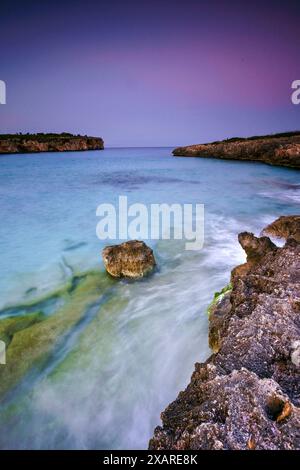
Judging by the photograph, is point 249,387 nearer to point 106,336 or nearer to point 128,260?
point 106,336

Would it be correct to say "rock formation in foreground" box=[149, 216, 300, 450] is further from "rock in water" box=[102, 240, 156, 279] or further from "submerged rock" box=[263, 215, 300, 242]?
"submerged rock" box=[263, 215, 300, 242]

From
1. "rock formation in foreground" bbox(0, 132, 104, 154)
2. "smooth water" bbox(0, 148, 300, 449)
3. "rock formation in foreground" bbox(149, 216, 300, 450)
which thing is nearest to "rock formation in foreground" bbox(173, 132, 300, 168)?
"smooth water" bbox(0, 148, 300, 449)

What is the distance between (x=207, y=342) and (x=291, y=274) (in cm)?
187

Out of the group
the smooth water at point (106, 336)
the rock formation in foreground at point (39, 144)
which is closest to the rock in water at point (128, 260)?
the smooth water at point (106, 336)

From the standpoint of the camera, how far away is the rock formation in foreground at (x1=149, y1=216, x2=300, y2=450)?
181 cm

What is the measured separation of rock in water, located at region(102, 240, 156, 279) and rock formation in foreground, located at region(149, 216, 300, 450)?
3341 millimetres

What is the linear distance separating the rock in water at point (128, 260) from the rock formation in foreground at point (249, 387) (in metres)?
3.34

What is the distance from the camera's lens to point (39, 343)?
4.78m

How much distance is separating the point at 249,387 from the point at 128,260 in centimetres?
462

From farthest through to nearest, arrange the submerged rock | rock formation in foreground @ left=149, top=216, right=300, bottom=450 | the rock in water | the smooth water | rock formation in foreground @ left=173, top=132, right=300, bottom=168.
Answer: rock formation in foreground @ left=173, top=132, right=300, bottom=168, the submerged rock, the rock in water, the smooth water, rock formation in foreground @ left=149, top=216, right=300, bottom=450

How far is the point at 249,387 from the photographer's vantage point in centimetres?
207

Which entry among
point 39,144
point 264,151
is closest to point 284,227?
point 264,151

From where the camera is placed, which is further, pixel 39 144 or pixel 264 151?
pixel 39 144

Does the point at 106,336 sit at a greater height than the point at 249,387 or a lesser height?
lesser
